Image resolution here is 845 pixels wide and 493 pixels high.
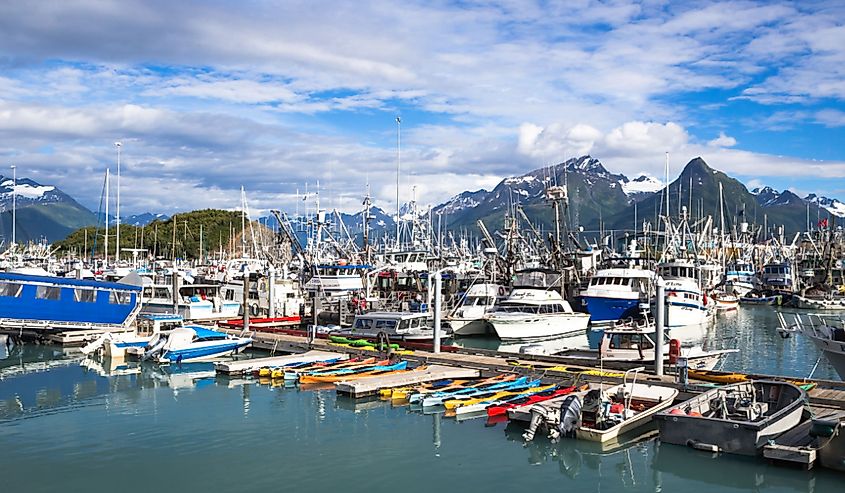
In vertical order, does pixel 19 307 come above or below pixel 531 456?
above

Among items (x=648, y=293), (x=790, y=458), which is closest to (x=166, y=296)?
(x=648, y=293)

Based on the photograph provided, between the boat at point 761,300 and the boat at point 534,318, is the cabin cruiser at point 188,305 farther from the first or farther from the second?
the boat at point 761,300

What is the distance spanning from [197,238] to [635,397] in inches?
5380

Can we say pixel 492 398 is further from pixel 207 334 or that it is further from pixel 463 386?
pixel 207 334

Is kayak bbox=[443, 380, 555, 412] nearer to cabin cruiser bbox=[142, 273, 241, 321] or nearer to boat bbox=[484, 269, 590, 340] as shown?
boat bbox=[484, 269, 590, 340]

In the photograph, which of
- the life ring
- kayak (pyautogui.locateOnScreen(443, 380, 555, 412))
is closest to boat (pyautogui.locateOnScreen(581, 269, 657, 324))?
the life ring

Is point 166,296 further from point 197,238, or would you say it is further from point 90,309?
point 197,238

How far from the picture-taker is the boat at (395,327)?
3766 cm

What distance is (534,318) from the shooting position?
4553 centimetres

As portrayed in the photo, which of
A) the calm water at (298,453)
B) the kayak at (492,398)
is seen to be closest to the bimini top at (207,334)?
the calm water at (298,453)

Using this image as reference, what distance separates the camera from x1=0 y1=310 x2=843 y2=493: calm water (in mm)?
17328

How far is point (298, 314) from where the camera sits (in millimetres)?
52906

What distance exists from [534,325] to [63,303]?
2584 cm

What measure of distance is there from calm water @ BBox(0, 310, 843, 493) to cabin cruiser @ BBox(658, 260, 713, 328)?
32017 mm
